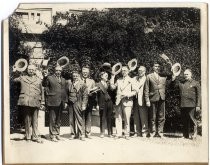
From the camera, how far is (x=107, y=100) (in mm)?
2486

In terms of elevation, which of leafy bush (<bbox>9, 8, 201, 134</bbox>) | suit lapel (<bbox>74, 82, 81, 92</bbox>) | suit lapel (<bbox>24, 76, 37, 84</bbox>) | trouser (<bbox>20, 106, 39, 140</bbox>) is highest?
leafy bush (<bbox>9, 8, 201, 134</bbox>)

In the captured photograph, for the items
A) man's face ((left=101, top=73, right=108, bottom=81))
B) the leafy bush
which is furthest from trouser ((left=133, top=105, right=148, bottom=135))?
man's face ((left=101, top=73, right=108, bottom=81))

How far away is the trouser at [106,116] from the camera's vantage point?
2486 mm

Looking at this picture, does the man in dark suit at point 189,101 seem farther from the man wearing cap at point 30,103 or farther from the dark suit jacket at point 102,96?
the man wearing cap at point 30,103

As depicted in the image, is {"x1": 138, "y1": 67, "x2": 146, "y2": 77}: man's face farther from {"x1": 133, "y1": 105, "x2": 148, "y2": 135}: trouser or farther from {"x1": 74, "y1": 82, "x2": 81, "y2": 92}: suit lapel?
{"x1": 74, "y1": 82, "x2": 81, "y2": 92}: suit lapel

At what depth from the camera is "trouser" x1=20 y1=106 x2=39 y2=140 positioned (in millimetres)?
2471

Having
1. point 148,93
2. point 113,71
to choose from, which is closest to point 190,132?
point 148,93

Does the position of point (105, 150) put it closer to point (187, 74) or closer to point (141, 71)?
point (141, 71)

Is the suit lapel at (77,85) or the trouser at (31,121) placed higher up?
the suit lapel at (77,85)

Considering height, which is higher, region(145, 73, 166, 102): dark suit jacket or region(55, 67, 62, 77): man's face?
region(55, 67, 62, 77): man's face

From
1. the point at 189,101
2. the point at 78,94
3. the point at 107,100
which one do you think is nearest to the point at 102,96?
the point at 107,100

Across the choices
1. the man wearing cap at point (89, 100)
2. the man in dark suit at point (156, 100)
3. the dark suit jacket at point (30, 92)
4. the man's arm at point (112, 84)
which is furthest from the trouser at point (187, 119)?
the dark suit jacket at point (30, 92)

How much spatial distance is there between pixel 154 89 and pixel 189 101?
217 millimetres

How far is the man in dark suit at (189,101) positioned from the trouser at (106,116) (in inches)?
15.9
